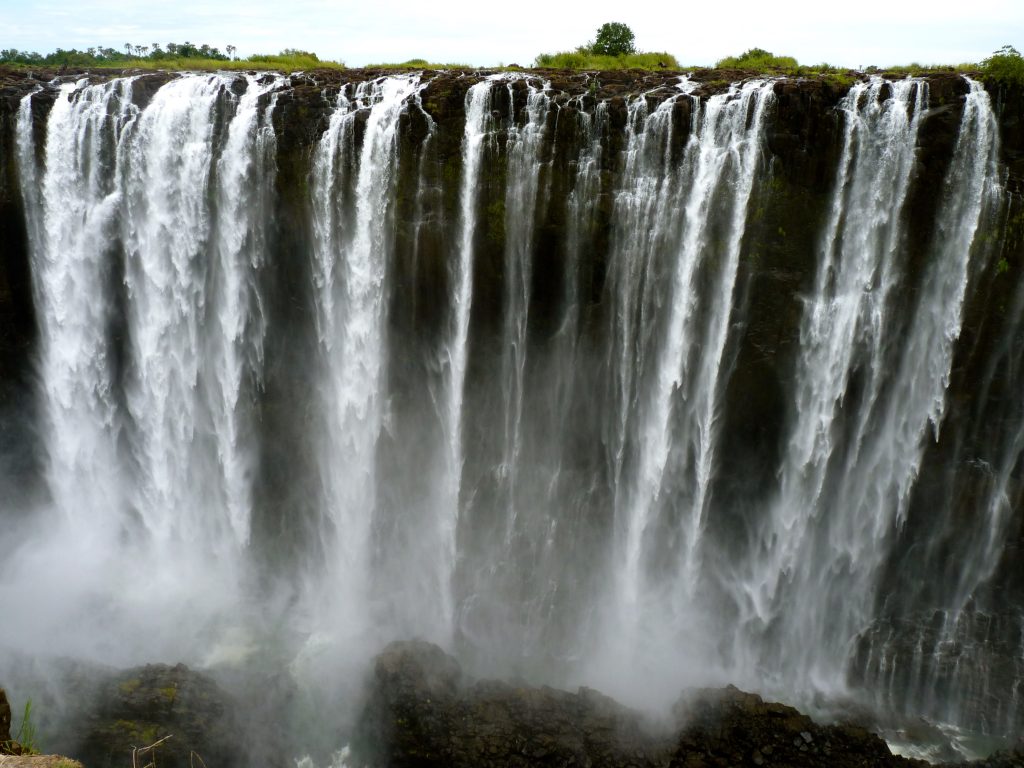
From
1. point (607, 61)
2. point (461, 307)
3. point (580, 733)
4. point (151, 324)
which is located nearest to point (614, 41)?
point (607, 61)

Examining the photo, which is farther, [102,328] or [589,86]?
[102,328]

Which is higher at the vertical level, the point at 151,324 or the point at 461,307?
the point at 461,307

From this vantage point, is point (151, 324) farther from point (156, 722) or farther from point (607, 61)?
point (607, 61)

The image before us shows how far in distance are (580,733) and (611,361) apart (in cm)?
716

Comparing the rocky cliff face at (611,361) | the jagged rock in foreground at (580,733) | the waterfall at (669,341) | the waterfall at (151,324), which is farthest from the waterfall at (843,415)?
the waterfall at (151,324)

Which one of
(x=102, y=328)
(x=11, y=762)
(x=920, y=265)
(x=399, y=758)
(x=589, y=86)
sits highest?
(x=589, y=86)

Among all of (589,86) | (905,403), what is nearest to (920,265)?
(905,403)

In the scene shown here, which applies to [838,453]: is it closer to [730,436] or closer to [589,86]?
[730,436]

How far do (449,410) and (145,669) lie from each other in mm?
7780

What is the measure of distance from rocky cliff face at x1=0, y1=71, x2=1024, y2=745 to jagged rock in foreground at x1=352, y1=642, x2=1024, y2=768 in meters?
2.45

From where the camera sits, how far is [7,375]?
18.2 m

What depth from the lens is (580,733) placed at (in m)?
13.3

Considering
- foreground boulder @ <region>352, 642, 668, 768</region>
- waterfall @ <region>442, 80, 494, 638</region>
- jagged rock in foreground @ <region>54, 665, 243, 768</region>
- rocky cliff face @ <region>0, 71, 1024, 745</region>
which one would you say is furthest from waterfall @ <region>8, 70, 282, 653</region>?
foreground boulder @ <region>352, 642, 668, 768</region>

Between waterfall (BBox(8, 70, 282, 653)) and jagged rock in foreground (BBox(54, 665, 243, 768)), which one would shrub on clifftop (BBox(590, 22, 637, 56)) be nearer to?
waterfall (BBox(8, 70, 282, 653))
